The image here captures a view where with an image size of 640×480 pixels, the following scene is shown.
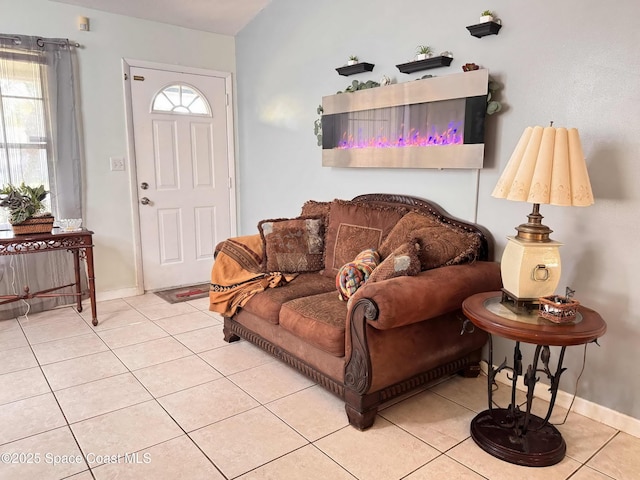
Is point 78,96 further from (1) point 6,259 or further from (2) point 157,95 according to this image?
(1) point 6,259

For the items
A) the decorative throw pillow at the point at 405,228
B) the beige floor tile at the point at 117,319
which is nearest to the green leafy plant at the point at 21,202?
the beige floor tile at the point at 117,319

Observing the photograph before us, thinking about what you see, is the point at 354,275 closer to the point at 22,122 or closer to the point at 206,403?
the point at 206,403

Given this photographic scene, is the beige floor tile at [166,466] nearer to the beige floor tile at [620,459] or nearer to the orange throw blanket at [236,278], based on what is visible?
the orange throw blanket at [236,278]

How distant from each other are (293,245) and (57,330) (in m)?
1.86

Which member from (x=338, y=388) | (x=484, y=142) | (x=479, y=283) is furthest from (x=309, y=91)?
(x=338, y=388)

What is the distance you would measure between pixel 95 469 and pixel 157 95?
329 centimetres

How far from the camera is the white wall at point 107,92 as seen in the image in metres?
3.63

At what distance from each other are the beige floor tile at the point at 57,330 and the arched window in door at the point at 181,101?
1.97 m

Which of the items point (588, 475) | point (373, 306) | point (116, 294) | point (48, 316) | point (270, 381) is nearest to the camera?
point (588, 475)

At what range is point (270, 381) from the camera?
8.35 feet

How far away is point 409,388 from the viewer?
88.1 inches

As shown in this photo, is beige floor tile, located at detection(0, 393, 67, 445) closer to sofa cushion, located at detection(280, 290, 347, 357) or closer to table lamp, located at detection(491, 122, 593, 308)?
sofa cushion, located at detection(280, 290, 347, 357)

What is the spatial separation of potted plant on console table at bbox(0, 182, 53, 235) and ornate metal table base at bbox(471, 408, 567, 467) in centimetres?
306

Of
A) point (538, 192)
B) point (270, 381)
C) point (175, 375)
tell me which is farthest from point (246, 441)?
point (538, 192)
